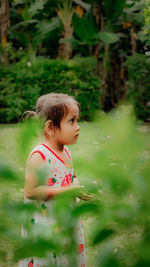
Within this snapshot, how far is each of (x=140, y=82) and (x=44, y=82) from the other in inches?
102

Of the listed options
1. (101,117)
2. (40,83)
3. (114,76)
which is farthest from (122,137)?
(114,76)

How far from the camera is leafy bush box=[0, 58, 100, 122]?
897cm

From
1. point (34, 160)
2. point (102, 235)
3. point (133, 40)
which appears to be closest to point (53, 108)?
point (34, 160)

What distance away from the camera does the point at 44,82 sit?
30.5 ft

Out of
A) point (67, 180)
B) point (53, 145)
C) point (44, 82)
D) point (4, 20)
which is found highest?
point (4, 20)

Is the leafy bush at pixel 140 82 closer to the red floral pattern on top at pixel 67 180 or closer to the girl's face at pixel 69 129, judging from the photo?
the red floral pattern on top at pixel 67 180

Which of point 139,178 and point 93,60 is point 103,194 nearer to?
point 139,178

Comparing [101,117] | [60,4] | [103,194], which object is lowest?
[103,194]

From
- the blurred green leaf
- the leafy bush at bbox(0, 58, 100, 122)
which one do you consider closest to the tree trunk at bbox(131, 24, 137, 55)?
the leafy bush at bbox(0, 58, 100, 122)

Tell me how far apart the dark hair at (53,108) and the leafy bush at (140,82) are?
766cm

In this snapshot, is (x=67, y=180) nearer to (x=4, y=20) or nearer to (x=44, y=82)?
(x=44, y=82)

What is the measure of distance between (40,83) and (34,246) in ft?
29.3

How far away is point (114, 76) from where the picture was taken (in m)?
11.2

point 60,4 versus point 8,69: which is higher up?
point 60,4
